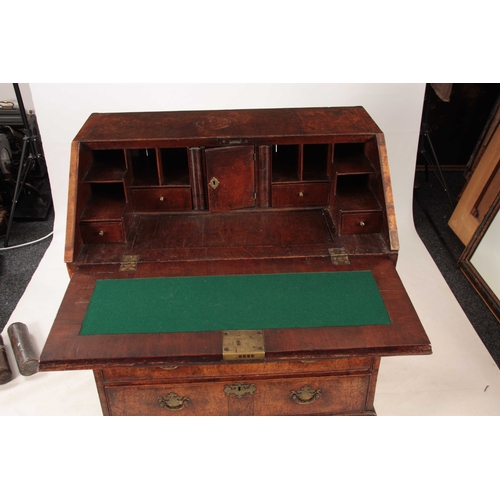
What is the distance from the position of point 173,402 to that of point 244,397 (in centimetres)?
30

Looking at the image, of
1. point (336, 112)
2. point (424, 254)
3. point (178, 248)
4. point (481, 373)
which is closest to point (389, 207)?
point (336, 112)

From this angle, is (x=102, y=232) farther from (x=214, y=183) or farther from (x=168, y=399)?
(x=168, y=399)

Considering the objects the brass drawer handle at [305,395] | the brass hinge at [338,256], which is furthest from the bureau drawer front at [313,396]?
the brass hinge at [338,256]

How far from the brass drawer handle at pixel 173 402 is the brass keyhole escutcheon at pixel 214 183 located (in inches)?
37.9

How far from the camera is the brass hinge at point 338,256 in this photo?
7.94 feet

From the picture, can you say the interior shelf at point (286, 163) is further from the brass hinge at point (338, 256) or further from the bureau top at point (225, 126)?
the brass hinge at point (338, 256)

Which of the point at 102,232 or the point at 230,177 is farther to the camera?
the point at 230,177

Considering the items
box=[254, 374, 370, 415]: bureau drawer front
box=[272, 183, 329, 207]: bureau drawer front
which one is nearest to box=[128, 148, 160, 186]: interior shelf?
box=[272, 183, 329, 207]: bureau drawer front

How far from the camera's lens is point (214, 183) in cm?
265

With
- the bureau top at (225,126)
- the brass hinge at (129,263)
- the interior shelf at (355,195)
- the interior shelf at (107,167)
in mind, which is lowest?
the brass hinge at (129,263)

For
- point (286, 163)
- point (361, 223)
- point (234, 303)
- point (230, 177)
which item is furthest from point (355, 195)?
point (234, 303)

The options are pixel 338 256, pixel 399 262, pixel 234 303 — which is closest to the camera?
pixel 234 303

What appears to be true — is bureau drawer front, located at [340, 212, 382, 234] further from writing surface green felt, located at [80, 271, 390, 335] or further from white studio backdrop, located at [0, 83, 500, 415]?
white studio backdrop, located at [0, 83, 500, 415]

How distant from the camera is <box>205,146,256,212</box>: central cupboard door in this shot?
2.59 meters
